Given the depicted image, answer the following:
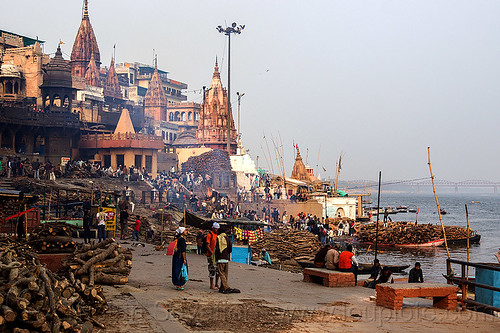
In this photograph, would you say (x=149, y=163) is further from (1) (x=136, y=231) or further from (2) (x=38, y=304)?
(2) (x=38, y=304)

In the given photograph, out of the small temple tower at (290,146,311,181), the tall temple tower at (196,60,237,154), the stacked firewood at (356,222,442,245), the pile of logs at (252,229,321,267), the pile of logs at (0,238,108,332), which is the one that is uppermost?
the tall temple tower at (196,60,237,154)

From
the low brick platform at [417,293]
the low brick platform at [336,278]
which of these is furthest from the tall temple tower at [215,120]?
the low brick platform at [417,293]

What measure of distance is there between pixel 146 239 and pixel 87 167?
572 inches

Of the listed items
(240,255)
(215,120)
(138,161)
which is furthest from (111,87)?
(240,255)

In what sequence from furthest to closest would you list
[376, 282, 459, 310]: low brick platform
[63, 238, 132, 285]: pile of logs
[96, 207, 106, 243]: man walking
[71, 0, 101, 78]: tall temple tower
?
[71, 0, 101, 78]: tall temple tower < [96, 207, 106, 243]: man walking < [63, 238, 132, 285]: pile of logs < [376, 282, 459, 310]: low brick platform

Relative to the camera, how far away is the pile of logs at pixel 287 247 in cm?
2422

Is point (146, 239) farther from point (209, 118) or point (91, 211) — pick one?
point (209, 118)

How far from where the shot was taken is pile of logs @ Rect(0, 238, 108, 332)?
579 cm

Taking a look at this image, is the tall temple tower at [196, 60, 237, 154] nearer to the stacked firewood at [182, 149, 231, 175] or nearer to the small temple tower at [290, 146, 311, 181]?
the small temple tower at [290, 146, 311, 181]

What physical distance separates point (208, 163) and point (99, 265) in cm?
4315

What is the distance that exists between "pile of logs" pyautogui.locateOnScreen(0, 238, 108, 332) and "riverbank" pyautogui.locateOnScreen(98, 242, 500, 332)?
1.64ft

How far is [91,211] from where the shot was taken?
21.6m

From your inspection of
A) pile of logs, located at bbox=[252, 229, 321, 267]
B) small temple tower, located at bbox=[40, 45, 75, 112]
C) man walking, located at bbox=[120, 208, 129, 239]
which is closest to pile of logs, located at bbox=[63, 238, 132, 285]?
man walking, located at bbox=[120, 208, 129, 239]

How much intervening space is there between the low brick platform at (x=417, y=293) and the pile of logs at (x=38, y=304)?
451 cm
